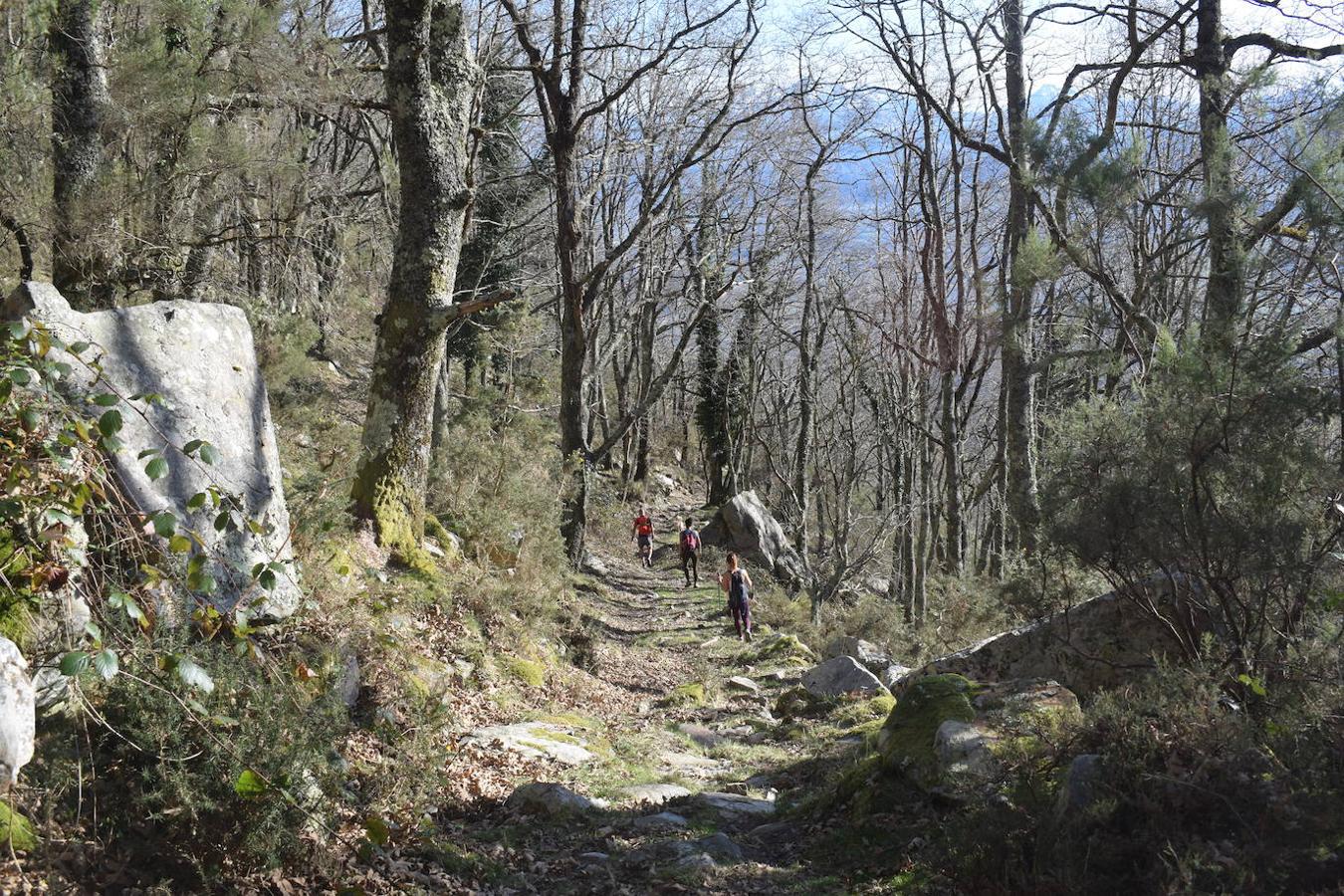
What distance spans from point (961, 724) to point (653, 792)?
2.38m

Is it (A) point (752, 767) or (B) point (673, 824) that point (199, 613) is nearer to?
(B) point (673, 824)

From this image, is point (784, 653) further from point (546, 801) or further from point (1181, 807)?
point (1181, 807)

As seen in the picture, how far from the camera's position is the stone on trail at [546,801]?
5.67 meters

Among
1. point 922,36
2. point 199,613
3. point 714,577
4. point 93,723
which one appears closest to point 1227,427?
point 199,613

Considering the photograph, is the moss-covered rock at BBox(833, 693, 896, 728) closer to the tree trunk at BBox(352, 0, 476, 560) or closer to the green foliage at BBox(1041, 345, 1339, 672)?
the green foliage at BBox(1041, 345, 1339, 672)

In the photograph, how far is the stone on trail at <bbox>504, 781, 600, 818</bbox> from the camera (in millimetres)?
5672

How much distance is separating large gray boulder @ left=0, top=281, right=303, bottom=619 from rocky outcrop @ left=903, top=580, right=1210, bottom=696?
17.2 ft

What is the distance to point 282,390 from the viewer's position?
1254cm

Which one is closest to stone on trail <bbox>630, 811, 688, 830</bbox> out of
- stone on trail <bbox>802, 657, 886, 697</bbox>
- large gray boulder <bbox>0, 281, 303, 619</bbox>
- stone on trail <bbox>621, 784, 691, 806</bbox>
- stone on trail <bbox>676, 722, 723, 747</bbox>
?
stone on trail <bbox>621, 784, 691, 806</bbox>

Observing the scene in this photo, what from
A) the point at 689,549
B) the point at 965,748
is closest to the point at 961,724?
the point at 965,748

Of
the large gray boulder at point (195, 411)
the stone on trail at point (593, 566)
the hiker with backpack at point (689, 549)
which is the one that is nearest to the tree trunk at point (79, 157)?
the large gray boulder at point (195, 411)

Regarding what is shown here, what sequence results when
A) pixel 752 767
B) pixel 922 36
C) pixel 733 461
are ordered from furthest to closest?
pixel 733 461 → pixel 922 36 → pixel 752 767

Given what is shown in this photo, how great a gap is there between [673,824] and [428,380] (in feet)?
15.8

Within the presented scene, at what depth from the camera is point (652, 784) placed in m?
7.07
